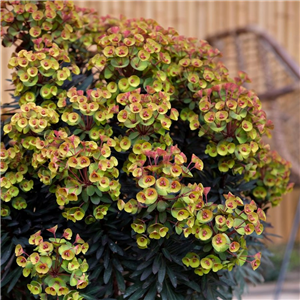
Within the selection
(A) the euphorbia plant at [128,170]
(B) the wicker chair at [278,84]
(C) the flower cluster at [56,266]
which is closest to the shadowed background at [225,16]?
(B) the wicker chair at [278,84]

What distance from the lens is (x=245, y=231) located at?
0.99 metres


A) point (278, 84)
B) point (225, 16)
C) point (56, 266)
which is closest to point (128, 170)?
point (56, 266)

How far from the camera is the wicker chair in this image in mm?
2832

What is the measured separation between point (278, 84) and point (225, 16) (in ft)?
4.52

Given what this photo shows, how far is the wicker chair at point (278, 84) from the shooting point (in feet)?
9.29

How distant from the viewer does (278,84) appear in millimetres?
2992

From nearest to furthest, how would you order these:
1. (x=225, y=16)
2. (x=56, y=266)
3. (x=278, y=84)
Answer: (x=56, y=266)
(x=278, y=84)
(x=225, y=16)

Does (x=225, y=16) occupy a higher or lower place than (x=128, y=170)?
lower

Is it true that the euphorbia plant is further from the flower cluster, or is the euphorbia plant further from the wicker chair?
the wicker chair

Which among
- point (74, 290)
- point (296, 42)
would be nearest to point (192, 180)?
point (74, 290)

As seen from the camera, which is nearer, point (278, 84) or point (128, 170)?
point (128, 170)

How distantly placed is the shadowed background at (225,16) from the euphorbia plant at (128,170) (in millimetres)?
2387

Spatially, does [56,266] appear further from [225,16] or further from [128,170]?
[225,16]

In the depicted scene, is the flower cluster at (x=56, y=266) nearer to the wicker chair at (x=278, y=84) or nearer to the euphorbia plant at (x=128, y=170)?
the euphorbia plant at (x=128, y=170)
